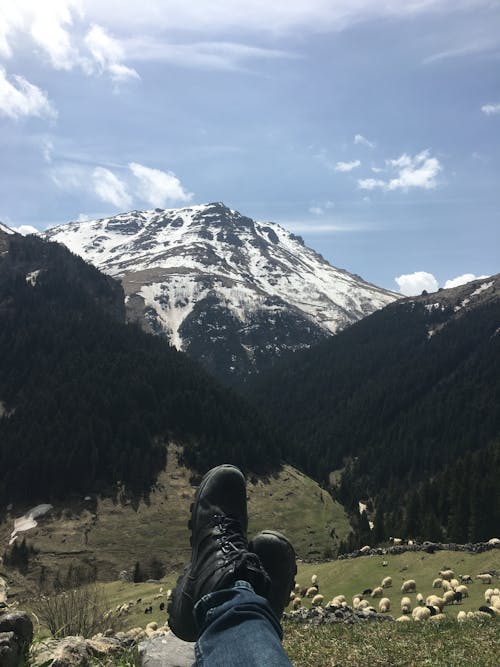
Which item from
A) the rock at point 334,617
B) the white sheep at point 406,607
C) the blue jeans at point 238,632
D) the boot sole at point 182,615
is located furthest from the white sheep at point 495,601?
the blue jeans at point 238,632

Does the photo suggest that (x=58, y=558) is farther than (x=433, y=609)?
Yes

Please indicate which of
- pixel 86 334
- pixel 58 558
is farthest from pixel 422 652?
pixel 86 334

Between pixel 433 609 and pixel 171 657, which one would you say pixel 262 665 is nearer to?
pixel 171 657

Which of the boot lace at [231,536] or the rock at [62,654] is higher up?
the boot lace at [231,536]

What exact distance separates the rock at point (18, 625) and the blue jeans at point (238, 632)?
4909 mm

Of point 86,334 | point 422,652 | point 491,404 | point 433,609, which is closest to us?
point 422,652

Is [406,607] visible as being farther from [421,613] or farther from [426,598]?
[426,598]

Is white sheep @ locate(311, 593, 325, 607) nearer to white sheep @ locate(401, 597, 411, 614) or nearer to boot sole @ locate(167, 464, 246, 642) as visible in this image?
white sheep @ locate(401, 597, 411, 614)

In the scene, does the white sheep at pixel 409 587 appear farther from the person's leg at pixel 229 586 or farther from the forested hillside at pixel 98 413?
the forested hillside at pixel 98 413

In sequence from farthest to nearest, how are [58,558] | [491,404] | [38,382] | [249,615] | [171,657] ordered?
[491,404] → [38,382] → [58,558] → [171,657] → [249,615]

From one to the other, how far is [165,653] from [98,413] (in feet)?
458

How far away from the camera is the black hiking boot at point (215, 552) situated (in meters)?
6.25

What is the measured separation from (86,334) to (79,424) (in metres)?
52.2

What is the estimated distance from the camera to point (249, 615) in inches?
197
